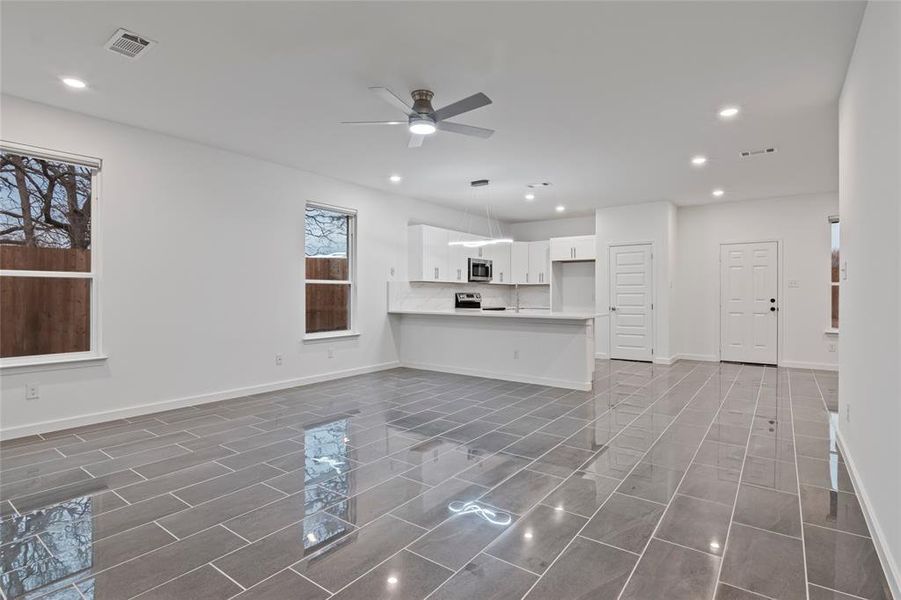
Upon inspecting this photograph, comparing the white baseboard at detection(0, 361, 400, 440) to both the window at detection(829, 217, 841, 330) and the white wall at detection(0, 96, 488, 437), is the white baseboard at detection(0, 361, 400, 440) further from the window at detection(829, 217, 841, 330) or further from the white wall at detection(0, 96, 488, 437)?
the window at detection(829, 217, 841, 330)

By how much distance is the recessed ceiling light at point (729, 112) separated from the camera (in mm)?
3861

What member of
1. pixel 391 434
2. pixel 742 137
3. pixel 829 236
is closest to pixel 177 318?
pixel 391 434

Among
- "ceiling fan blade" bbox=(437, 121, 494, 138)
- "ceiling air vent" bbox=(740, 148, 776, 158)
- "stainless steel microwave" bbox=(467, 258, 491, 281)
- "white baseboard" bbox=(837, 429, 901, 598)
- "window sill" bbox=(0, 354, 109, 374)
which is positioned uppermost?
"ceiling air vent" bbox=(740, 148, 776, 158)

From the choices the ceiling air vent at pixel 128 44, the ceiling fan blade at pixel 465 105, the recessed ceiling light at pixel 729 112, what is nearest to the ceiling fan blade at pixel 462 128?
the ceiling fan blade at pixel 465 105

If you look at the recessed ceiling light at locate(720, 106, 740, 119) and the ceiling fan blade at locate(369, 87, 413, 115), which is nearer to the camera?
the ceiling fan blade at locate(369, 87, 413, 115)

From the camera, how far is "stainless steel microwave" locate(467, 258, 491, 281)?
8.59 m

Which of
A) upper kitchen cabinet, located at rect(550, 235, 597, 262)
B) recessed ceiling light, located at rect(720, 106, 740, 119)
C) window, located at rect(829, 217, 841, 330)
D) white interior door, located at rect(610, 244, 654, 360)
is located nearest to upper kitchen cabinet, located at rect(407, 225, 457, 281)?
upper kitchen cabinet, located at rect(550, 235, 597, 262)

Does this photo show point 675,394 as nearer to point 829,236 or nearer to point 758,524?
point 758,524

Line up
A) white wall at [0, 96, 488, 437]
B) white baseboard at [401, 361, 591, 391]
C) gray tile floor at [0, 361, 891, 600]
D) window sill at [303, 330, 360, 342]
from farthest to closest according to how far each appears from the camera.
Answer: window sill at [303, 330, 360, 342]
white baseboard at [401, 361, 591, 391]
white wall at [0, 96, 488, 437]
gray tile floor at [0, 361, 891, 600]

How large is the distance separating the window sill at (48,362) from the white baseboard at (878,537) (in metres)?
5.35

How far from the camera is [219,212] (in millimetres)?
5039

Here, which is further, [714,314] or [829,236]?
[714,314]

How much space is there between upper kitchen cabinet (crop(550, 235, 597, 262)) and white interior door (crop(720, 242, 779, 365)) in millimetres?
2108

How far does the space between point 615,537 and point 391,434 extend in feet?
6.76
